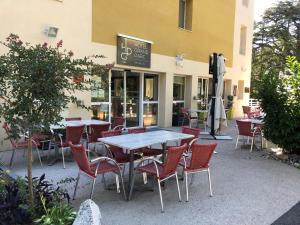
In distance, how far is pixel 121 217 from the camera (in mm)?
3686

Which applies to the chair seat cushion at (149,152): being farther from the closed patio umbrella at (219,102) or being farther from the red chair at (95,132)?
the closed patio umbrella at (219,102)

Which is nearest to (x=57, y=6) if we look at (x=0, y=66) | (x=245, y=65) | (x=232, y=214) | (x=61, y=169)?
(x=61, y=169)

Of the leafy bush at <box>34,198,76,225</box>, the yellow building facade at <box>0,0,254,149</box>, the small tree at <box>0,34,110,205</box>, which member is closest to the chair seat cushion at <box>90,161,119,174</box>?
the leafy bush at <box>34,198,76,225</box>

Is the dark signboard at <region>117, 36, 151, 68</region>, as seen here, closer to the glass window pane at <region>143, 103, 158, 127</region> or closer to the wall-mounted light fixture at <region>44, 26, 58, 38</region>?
the glass window pane at <region>143, 103, 158, 127</region>

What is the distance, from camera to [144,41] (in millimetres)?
10383

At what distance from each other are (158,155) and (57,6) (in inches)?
195

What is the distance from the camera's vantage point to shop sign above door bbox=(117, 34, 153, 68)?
377 inches

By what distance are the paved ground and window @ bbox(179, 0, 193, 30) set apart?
8093mm

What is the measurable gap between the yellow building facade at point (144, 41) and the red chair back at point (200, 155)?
248 centimetres

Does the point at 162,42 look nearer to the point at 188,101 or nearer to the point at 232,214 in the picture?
the point at 188,101

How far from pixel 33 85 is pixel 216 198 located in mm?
3018

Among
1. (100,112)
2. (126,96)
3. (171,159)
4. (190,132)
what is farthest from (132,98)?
(171,159)

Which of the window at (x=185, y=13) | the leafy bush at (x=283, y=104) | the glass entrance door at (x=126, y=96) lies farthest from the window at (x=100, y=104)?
the window at (x=185, y=13)

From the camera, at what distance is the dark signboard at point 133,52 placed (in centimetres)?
958
